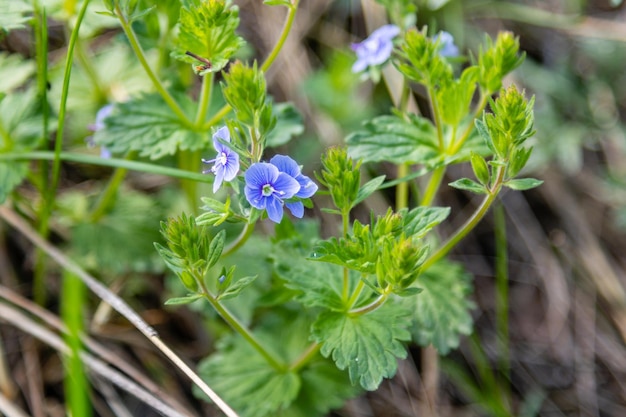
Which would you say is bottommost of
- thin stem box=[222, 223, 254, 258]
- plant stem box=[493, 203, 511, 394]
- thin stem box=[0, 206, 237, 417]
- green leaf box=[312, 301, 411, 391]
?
plant stem box=[493, 203, 511, 394]

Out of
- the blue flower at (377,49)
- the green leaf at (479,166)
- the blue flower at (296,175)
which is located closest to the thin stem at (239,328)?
the blue flower at (296,175)

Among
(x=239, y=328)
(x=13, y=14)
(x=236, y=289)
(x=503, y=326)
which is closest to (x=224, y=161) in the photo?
(x=236, y=289)

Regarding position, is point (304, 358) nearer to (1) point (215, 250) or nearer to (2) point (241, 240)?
(2) point (241, 240)

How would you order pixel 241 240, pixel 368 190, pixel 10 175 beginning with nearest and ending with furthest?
pixel 368 190 < pixel 241 240 < pixel 10 175

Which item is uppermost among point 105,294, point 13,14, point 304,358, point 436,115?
point 13,14

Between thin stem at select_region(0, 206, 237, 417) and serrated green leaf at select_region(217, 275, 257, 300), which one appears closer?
serrated green leaf at select_region(217, 275, 257, 300)

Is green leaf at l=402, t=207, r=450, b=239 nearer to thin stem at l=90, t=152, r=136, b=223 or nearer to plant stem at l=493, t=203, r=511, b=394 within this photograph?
plant stem at l=493, t=203, r=511, b=394

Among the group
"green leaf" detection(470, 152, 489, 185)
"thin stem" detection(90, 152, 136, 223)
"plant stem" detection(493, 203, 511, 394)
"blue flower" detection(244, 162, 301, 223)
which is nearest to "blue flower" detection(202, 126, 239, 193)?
"blue flower" detection(244, 162, 301, 223)

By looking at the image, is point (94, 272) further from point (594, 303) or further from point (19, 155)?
point (594, 303)
